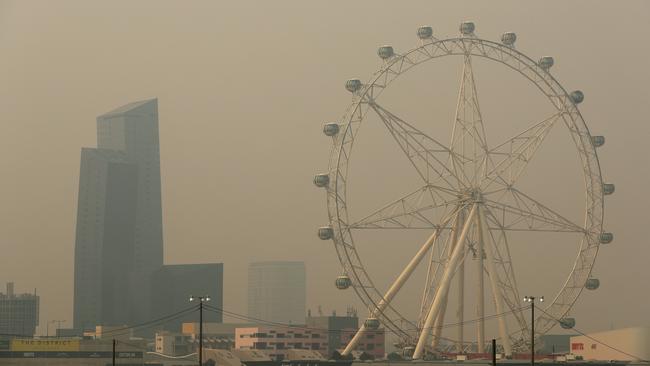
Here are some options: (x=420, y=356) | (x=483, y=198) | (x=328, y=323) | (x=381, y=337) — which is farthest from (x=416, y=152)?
(x=328, y=323)

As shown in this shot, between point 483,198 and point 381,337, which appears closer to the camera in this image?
point 483,198

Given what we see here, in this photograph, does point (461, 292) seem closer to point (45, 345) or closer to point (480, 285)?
point (480, 285)

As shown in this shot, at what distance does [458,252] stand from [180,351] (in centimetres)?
7301

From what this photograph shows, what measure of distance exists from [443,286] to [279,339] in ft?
255

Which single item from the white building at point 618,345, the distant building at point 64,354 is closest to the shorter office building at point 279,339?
the distant building at point 64,354

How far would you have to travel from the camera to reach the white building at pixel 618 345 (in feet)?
359

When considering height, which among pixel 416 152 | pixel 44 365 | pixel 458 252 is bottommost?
pixel 44 365

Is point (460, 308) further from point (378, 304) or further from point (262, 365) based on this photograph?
point (262, 365)

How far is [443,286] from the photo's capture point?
94.3 m

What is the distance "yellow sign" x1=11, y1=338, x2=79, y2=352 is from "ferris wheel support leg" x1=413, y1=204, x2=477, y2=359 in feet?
158

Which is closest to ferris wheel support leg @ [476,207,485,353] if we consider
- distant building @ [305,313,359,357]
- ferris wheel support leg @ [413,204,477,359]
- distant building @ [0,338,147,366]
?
ferris wheel support leg @ [413,204,477,359]

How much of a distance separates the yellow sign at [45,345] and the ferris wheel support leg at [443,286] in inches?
1890

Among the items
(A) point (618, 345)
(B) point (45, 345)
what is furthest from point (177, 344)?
(A) point (618, 345)

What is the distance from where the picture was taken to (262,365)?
116062 mm
